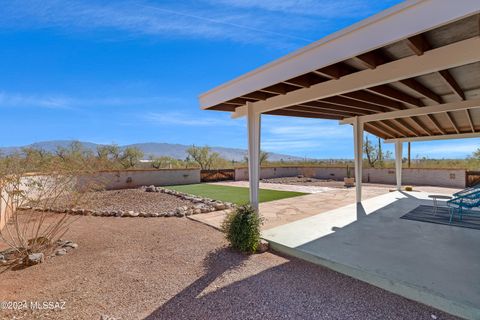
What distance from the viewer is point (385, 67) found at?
3.38m

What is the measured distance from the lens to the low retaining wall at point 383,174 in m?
13.0

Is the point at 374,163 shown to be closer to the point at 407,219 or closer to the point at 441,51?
the point at 407,219

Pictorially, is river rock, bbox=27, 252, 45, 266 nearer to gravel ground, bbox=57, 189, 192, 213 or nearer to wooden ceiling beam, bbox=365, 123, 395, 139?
gravel ground, bbox=57, 189, 192, 213

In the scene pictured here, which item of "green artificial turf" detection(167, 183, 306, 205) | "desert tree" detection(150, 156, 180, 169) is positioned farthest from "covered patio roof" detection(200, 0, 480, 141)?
"desert tree" detection(150, 156, 180, 169)

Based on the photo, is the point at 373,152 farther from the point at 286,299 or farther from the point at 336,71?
the point at 286,299

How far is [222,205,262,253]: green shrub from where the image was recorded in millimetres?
4137

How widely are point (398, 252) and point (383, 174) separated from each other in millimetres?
13572

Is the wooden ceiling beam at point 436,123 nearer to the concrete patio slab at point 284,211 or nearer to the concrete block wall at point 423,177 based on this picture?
the concrete patio slab at point 284,211

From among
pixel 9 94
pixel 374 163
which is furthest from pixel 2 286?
pixel 374 163

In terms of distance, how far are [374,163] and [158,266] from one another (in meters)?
21.3

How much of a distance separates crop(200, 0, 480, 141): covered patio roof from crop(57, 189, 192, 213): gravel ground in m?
4.50

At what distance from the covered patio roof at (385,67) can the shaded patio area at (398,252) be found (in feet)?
8.46

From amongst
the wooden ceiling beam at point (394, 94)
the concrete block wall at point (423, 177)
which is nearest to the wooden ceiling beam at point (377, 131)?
the wooden ceiling beam at point (394, 94)

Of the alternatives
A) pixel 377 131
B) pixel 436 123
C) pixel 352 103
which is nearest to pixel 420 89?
pixel 352 103
